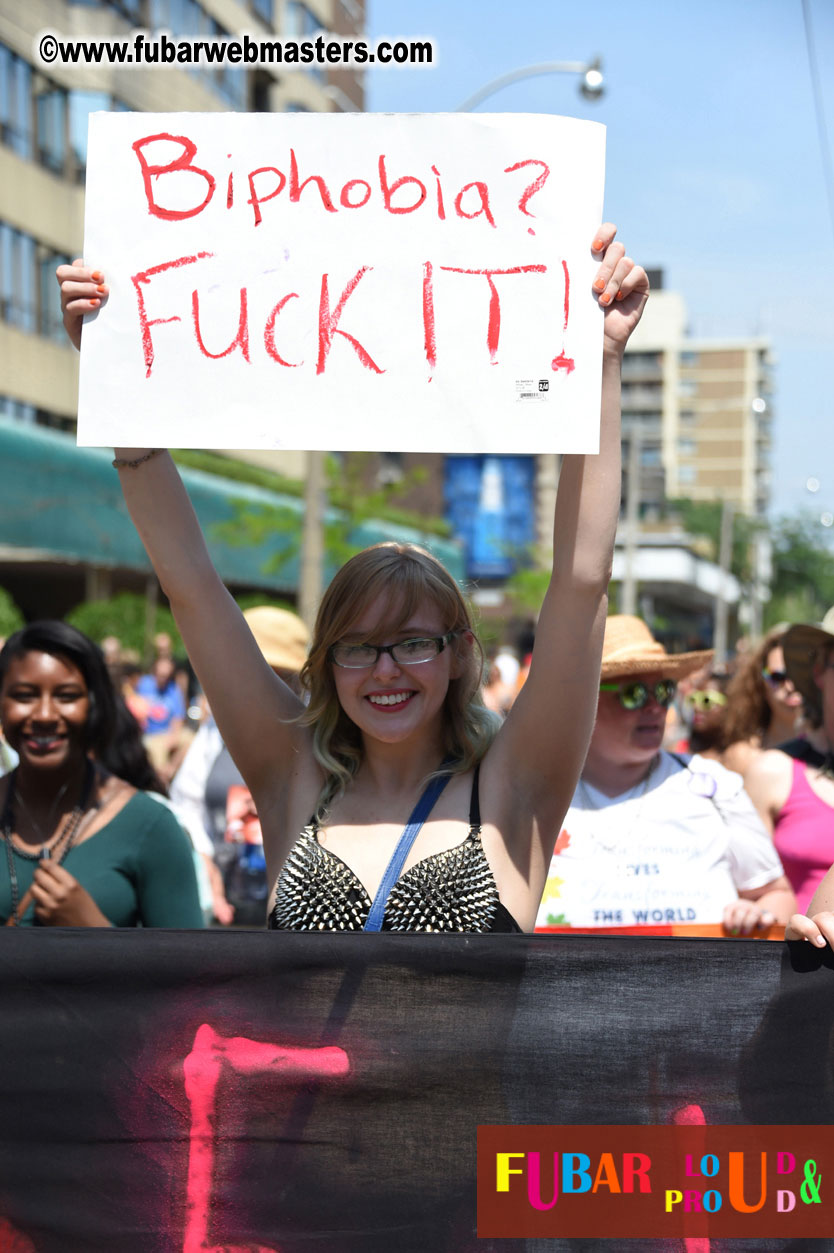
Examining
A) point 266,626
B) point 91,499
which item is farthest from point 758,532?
point 266,626

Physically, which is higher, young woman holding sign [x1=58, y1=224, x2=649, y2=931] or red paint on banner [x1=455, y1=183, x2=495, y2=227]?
red paint on banner [x1=455, y1=183, x2=495, y2=227]

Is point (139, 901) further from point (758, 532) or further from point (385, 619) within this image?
point (758, 532)

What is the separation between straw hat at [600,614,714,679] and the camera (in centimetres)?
398

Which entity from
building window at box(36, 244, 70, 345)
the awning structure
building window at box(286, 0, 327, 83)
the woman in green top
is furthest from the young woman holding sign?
building window at box(286, 0, 327, 83)

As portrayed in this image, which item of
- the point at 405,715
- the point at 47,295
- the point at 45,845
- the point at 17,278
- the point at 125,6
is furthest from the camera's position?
the point at 125,6

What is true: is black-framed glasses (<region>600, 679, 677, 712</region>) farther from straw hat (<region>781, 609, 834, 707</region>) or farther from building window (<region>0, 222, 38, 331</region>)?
building window (<region>0, 222, 38, 331</region>)

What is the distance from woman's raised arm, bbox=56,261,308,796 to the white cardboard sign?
10.0 inches

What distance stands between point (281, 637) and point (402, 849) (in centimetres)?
310

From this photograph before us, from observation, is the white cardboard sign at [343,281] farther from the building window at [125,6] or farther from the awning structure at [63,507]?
the building window at [125,6]

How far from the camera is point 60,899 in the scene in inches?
112

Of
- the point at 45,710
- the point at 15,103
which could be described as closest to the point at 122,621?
the point at 15,103

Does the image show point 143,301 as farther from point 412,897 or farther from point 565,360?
point 412,897

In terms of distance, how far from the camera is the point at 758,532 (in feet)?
270

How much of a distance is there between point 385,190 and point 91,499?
23.9 metres
